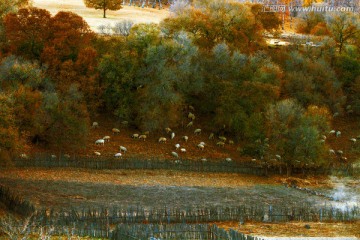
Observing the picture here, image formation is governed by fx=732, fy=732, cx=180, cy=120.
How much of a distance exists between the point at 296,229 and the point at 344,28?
56458 mm

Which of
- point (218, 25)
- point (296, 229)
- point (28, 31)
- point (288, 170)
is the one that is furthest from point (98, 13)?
point (296, 229)

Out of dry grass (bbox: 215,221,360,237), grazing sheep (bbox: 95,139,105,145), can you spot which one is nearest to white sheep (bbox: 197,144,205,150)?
grazing sheep (bbox: 95,139,105,145)

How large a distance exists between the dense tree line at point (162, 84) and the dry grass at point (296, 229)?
57.6ft

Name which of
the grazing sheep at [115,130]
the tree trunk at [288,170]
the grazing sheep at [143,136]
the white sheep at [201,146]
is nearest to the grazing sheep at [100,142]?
the grazing sheep at [115,130]

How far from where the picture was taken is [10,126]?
47.8 metres

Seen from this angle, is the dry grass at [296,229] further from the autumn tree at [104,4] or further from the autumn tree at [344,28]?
the autumn tree at [104,4]

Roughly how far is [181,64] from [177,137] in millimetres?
7331

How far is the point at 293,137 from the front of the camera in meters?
66.3

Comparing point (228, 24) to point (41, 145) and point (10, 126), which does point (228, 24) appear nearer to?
point (41, 145)

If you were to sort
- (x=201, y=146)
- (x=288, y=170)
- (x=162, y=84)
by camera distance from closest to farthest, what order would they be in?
(x=288, y=170) → (x=162, y=84) → (x=201, y=146)

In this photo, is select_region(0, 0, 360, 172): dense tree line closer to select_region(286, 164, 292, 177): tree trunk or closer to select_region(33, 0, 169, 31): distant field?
select_region(286, 164, 292, 177): tree trunk

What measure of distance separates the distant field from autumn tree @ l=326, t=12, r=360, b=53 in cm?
2863

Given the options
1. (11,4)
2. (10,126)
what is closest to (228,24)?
(11,4)

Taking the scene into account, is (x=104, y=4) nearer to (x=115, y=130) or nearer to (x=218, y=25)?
(x=218, y=25)
